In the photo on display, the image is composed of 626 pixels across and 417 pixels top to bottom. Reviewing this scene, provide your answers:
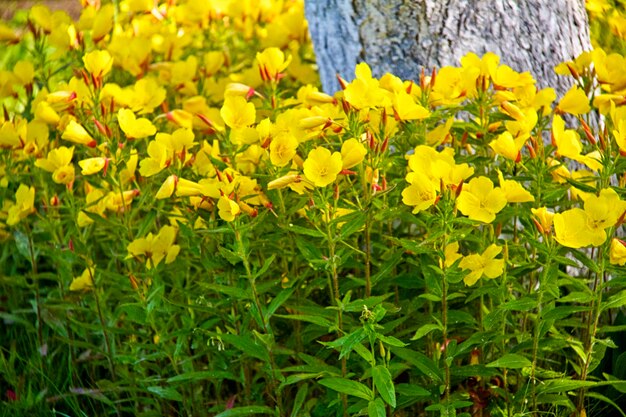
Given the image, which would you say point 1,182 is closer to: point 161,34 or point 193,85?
point 193,85

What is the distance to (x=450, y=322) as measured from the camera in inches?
84.7

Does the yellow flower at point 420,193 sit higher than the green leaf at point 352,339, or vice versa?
the yellow flower at point 420,193

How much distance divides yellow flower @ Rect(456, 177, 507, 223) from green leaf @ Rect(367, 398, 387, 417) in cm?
46

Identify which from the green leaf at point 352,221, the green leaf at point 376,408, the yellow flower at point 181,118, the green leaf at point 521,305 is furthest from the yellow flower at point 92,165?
the green leaf at point 521,305

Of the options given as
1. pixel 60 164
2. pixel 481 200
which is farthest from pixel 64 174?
pixel 481 200

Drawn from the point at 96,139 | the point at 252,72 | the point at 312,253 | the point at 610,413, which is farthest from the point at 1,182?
the point at 610,413

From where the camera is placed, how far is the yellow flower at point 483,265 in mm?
1994

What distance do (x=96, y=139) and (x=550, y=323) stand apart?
4.49 feet

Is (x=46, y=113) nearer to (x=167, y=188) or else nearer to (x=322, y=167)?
(x=167, y=188)

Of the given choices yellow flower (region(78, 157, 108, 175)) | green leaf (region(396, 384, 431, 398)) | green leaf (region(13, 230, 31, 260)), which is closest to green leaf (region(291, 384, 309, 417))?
green leaf (region(396, 384, 431, 398))

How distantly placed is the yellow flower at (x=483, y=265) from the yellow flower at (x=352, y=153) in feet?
1.15

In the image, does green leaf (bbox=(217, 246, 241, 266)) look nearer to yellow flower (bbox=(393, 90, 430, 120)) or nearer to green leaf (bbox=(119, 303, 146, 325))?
green leaf (bbox=(119, 303, 146, 325))

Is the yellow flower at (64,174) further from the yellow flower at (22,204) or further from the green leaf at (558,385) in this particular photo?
the green leaf at (558,385)

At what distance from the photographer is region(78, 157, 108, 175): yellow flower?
2279 millimetres
